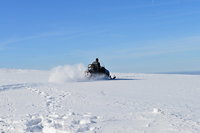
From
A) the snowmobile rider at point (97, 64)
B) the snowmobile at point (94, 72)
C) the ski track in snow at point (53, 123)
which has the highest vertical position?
the snowmobile rider at point (97, 64)

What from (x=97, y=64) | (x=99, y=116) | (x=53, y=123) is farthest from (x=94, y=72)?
(x=53, y=123)

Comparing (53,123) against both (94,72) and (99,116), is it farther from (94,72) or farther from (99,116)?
(94,72)

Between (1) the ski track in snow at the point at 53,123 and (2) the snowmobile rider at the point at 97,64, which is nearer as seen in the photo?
(1) the ski track in snow at the point at 53,123

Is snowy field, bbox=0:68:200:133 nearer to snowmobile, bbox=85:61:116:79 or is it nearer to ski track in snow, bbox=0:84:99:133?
ski track in snow, bbox=0:84:99:133

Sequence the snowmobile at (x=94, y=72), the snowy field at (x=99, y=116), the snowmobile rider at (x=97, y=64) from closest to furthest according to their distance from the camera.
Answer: the snowy field at (x=99, y=116) < the snowmobile rider at (x=97, y=64) < the snowmobile at (x=94, y=72)

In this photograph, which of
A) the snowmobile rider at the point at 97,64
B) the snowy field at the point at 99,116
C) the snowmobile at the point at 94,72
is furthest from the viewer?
the snowmobile at the point at 94,72

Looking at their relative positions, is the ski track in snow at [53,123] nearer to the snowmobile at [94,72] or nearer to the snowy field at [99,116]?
the snowy field at [99,116]

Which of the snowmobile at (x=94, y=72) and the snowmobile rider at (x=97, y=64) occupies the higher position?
the snowmobile rider at (x=97, y=64)

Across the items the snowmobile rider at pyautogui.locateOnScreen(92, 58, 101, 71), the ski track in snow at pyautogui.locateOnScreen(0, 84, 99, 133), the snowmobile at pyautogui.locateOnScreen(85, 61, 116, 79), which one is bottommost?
the ski track in snow at pyautogui.locateOnScreen(0, 84, 99, 133)

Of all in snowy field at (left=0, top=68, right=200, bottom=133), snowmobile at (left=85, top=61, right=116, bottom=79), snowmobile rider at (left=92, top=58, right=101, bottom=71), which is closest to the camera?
snowy field at (left=0, top=68, right=200, bottom=133)

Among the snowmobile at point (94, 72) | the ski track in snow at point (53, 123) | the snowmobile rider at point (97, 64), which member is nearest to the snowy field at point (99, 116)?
the ski track in snow at point (53, 123)

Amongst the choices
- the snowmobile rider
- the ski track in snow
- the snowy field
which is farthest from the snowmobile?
the ski track in snow

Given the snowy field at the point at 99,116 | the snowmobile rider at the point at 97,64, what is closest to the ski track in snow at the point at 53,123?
the snowy field at the point at 99,116

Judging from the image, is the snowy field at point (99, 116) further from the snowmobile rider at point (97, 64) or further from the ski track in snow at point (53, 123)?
the snowmobile rider at point (97, 64)
